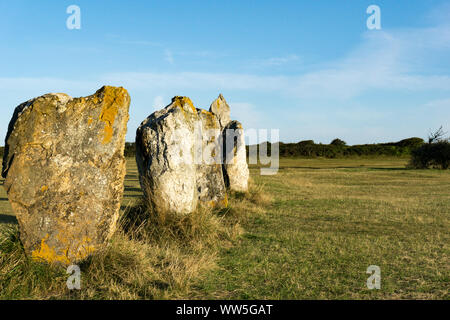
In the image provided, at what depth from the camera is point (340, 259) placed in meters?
6.20

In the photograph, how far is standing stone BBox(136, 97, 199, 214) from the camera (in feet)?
23.3

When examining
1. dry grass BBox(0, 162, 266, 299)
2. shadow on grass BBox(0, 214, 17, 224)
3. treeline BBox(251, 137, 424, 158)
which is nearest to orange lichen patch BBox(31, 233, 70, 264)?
dry grass BBox(0, 162, 266, 299)

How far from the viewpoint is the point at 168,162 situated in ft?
23.3

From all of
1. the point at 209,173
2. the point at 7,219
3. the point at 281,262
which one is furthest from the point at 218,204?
the point at 7,219

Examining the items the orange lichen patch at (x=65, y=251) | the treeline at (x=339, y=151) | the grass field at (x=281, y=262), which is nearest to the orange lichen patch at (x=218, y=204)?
the grass field at (x=281, y=262)

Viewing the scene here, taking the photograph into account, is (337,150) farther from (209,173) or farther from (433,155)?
(209,173)

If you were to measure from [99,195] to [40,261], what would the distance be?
3.50ft

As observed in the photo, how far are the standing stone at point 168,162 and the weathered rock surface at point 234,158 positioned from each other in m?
4.93

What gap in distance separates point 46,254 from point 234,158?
8.39m

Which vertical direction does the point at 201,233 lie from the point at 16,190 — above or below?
below

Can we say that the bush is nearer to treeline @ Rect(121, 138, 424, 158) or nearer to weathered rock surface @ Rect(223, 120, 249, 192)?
weathered rock surface @ Rect(223, 120, 249, 192)
